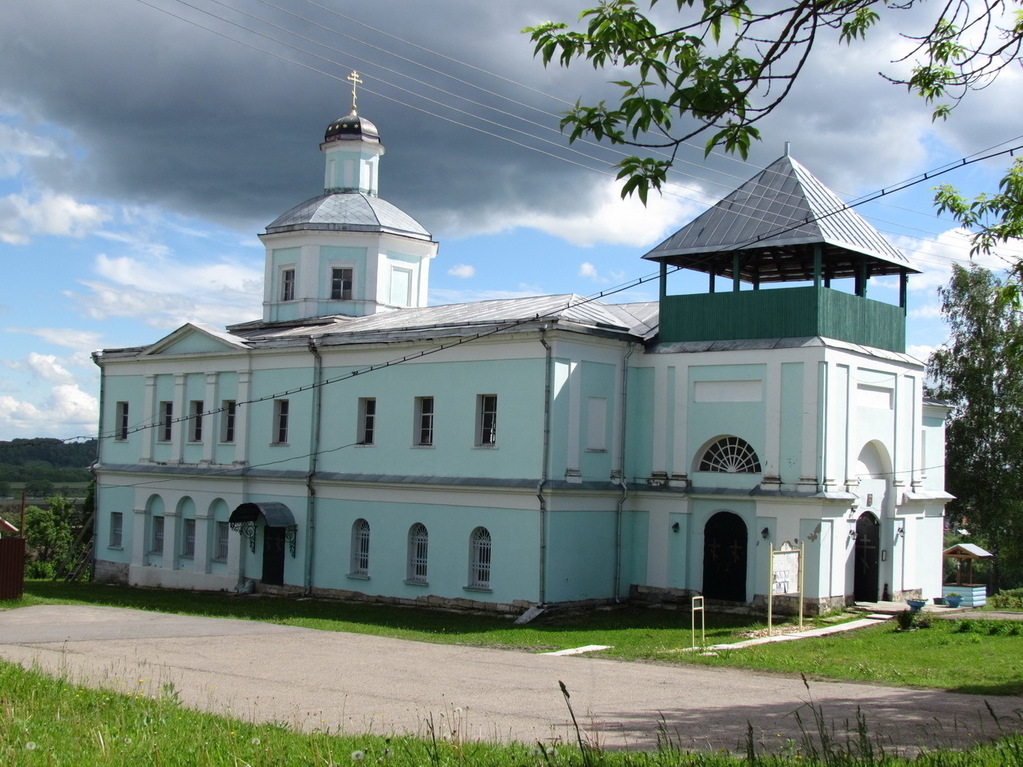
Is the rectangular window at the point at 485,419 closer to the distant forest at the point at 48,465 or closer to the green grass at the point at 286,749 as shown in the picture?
the green grass at the point at 286,749

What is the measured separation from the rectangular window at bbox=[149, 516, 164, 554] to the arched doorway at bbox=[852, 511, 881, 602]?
20.6 meters

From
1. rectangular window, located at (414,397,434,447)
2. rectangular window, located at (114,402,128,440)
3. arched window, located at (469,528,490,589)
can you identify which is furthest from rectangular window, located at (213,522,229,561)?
arched window, located at (469,528,490,589)

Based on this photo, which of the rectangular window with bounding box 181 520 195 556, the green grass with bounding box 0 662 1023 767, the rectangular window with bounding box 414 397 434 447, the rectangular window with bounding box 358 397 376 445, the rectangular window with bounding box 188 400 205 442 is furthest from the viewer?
the rectangular window with bounding box 181 520 195 556

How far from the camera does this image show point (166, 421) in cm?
3419

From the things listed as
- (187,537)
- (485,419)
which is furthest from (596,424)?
(187,537)

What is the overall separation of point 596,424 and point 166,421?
15.3 m

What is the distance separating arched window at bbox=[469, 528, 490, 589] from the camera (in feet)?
83.9

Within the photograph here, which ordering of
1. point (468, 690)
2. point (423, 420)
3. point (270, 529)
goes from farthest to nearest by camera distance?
point (270, 529), point (423, 420), point (468, 690)

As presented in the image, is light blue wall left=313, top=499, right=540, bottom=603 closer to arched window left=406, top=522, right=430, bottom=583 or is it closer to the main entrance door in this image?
arched window left=406, top=522, right=430, bottom=583

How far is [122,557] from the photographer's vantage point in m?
35.0

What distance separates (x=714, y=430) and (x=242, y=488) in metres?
13.7

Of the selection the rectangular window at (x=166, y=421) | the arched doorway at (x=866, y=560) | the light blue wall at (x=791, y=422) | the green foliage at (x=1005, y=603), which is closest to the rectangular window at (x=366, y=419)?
the rectangular window at (x=166, y=421)

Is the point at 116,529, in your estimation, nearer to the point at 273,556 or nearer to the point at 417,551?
the point at 273,556

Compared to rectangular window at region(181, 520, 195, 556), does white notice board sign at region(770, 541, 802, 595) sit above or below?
above
